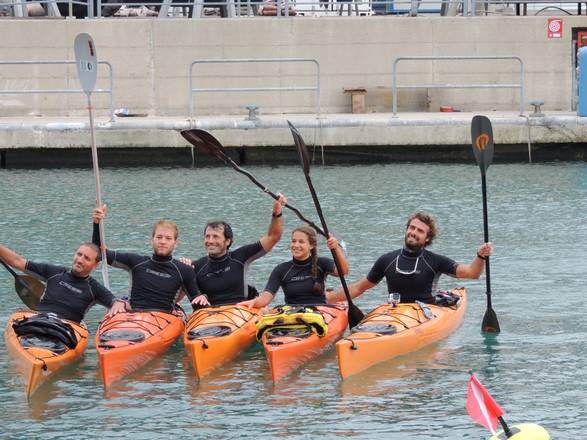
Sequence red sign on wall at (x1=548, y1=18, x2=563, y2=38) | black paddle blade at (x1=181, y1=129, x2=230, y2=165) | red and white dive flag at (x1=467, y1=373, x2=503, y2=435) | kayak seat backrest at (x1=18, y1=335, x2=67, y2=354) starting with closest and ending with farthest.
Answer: red and white dive flag at (x1=467, y1=373, x2=503, y2=435) < kayak seat backrest at (x1=18, y1=335, x2=67, y2=354) < black paddle blade at (x1=181, y1=129, x2=230, y2=165) < red sign on wall at (x1=548, y1=18, x2=563, y2=38)

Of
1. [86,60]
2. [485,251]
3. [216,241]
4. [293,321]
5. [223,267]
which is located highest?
[86,60]

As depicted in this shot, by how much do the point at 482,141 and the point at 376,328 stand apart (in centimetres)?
235

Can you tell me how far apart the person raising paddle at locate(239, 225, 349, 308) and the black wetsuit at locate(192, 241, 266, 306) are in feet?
0.61

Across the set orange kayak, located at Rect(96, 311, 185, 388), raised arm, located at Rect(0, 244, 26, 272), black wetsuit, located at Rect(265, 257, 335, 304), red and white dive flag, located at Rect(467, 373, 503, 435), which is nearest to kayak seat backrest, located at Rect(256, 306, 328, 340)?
black wetsuit, located at Rect(265, 257, 335, 304)

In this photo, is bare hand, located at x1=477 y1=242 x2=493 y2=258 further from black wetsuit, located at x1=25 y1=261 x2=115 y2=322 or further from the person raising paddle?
black wetsuit, located at x1=25 y1=261 x2=115 y2=322

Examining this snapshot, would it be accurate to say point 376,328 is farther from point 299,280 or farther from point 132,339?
point 132,339

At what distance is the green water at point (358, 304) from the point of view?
28.2ft

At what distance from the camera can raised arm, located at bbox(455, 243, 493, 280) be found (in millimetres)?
10320

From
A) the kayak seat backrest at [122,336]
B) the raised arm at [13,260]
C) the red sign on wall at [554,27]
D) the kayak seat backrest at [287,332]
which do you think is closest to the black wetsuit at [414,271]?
the kayak seat backrest at [287,332]

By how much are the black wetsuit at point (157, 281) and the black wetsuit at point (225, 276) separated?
0.37 ft

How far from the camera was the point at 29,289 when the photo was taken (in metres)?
11.2

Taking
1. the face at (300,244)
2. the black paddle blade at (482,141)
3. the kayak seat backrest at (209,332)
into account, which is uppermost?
the black paddle blade at (482,141)

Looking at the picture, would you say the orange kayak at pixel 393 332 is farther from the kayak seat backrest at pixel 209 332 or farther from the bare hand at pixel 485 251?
the kayak seat backrest at pixel 209 332

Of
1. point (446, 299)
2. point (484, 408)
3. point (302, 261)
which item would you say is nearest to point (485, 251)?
point (446, 299)
